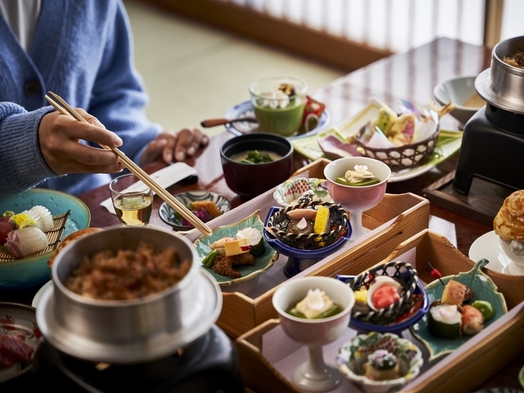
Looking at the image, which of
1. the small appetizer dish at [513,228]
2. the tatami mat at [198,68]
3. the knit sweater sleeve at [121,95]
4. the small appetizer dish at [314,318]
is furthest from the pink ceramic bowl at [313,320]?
the tatami mat at [198,68]

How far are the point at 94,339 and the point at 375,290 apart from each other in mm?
516

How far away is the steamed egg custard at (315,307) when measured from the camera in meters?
1.14

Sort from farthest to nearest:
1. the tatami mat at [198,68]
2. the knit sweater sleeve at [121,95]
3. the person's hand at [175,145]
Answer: the tatami mat at [198,68]
the knit sweater sleeve at [121,95]
the person's hand at [175,145]

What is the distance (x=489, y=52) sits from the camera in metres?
2.62

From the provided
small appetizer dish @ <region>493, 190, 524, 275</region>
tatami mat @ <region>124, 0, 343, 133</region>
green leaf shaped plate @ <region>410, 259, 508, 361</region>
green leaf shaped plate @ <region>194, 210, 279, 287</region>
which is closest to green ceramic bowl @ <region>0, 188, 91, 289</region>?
green leaf shaped plate @ <region>194, 210, 279, 287</region>

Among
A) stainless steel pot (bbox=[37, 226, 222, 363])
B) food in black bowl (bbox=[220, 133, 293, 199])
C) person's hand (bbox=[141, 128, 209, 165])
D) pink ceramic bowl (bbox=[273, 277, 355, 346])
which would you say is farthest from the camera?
person's hand (bbox=[141, 128, 209, 165])

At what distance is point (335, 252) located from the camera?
145 centimetres

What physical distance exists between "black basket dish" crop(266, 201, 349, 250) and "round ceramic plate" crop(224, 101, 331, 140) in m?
0.60

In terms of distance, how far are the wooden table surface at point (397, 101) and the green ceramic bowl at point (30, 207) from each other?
51mm

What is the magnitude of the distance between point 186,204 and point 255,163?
0.67 feet

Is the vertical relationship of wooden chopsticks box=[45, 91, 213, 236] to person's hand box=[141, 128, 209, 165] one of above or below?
above

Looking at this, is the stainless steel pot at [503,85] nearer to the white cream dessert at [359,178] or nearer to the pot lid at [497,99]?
the pot lid at [497,99]

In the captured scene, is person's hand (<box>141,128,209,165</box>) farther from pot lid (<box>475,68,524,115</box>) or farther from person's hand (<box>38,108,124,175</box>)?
pot lid (<box>475,68,524,115</box>)

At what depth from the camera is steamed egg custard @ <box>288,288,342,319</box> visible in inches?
45.0
